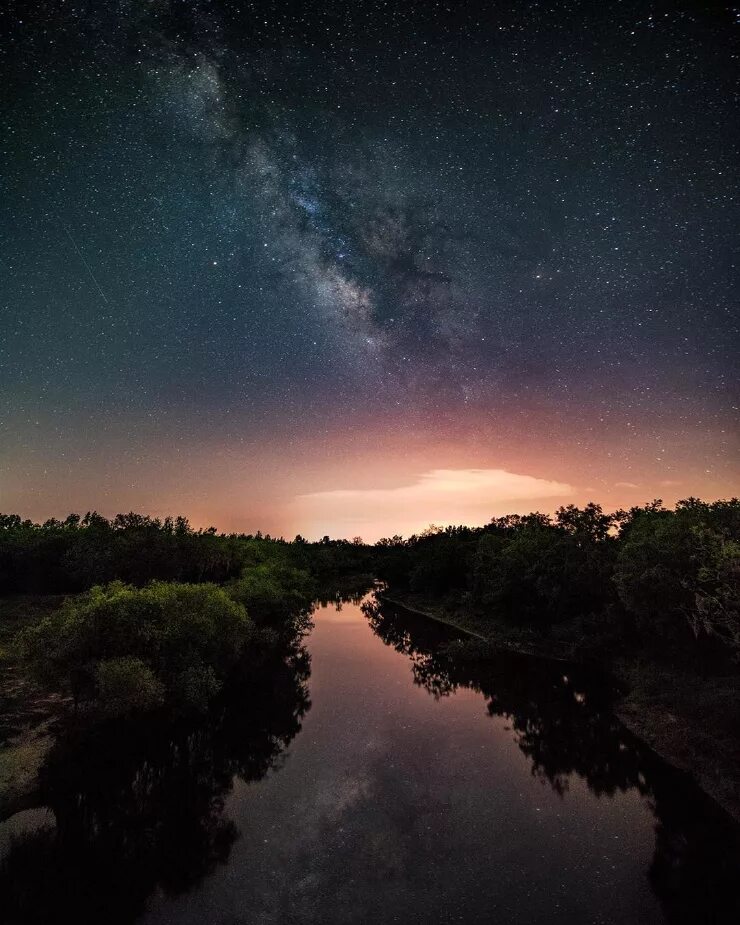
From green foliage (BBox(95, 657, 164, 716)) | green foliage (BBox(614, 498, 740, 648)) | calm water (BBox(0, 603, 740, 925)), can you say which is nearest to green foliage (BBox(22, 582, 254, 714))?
green foliage (BBox(95, 657, 164, 716))

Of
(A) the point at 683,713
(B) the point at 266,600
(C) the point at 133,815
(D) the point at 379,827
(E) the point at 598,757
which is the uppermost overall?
(B) the point at 266,600

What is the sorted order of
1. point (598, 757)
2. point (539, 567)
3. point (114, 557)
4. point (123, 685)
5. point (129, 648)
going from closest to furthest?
point (123, 685) → point (598, 757) → point (129, 648) → point (539, 567) → point (114, 557)

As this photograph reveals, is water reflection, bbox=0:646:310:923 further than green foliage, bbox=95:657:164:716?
No

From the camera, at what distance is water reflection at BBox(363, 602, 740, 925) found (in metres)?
14.1

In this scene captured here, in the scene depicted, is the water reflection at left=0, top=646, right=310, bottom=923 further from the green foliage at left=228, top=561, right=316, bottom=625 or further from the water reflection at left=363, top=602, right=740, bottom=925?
the green foliage at left=228, top=561, right=316, bottom=625

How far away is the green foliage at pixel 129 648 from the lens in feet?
67.5

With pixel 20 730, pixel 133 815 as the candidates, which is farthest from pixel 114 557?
pixel 133 815

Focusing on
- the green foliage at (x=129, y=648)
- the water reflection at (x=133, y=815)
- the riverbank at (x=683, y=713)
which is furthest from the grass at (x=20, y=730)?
the riverbank at (x=683, y=713)

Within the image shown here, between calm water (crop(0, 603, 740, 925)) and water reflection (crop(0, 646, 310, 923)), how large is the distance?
0.23 ft

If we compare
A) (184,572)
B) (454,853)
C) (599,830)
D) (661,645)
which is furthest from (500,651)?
(184,572)

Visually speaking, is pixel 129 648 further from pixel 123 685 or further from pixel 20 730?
pixel 20 730

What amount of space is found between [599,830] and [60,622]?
966 inches

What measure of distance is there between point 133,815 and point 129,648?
7227 millimetres

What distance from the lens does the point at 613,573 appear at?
40.2 meters
